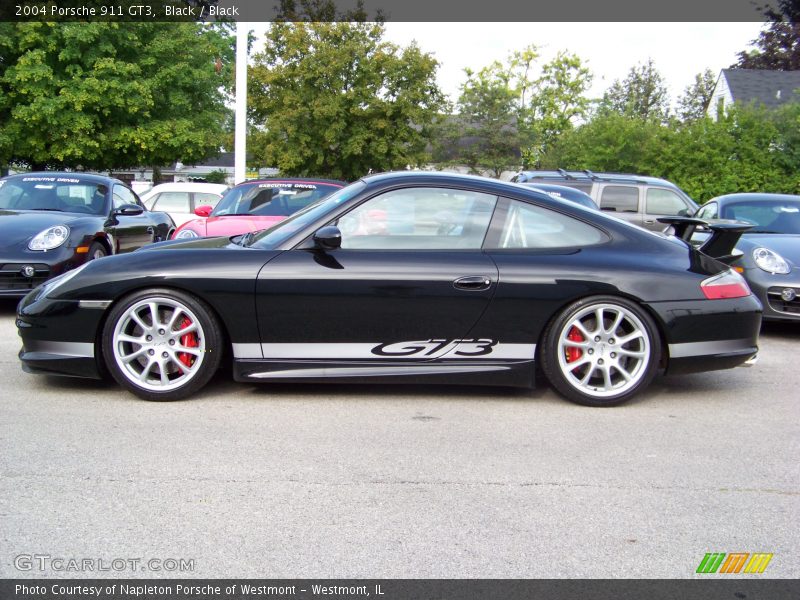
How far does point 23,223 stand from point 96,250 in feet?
2.56

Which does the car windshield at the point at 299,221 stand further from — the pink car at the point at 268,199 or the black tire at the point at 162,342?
the pink car at the point at 268,199

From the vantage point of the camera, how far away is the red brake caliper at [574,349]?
4.93 m

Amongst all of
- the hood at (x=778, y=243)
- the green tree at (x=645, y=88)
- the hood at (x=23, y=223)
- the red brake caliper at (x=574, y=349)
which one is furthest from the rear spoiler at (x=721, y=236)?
the green tree at (x=645, y=88)

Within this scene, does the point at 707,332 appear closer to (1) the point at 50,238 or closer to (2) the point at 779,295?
(2) the point at 779,295

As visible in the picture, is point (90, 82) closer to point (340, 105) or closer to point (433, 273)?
point (340, 105)

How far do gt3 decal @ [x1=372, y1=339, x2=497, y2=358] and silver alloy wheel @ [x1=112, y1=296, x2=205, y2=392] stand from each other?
1096 millimetres

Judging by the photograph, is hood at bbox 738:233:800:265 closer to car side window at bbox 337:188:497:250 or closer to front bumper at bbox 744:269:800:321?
front bumper at bbox 744:269:800:321

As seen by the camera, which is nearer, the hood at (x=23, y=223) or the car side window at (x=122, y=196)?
the hood at (x=23, y=223)

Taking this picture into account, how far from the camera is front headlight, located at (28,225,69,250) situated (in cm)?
785

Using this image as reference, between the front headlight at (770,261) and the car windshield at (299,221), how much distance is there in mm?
4247

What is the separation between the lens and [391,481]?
370 centimetres

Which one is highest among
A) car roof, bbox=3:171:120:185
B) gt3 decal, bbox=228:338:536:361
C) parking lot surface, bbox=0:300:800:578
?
car roof, bbox=3:171:120:185

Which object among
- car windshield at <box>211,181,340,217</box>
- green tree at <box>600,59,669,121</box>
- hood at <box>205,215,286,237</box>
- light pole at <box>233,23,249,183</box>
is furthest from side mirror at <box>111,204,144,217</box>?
green tree at <box>600,59,669,121</box>
